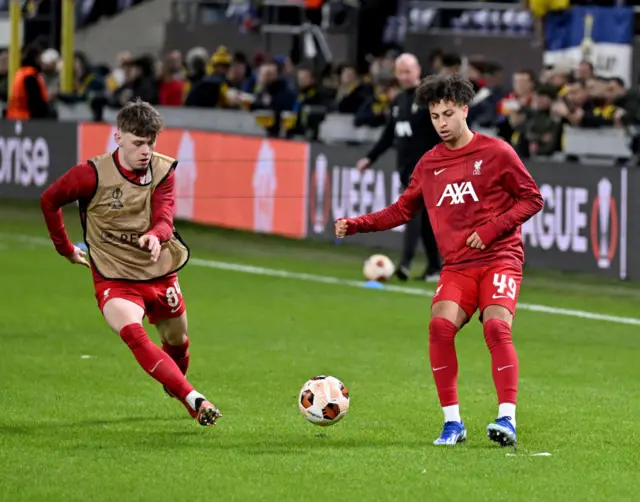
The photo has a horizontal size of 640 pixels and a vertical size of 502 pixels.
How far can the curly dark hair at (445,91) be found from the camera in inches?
331

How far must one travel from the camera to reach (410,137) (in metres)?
16.3

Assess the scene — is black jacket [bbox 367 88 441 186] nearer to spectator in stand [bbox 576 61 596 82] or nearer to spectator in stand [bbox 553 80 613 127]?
spectator in stand [bbox 553 80 613 127]

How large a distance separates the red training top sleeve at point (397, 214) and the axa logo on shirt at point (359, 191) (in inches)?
404

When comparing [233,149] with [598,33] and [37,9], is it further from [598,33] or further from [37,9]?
[37,9]

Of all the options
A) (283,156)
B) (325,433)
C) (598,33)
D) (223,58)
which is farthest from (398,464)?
(223,58)

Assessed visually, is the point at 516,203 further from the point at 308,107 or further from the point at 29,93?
the point at 29,93

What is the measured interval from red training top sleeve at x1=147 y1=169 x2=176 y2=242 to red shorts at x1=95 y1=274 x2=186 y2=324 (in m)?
0.30

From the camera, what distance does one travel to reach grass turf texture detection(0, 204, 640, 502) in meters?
7.61

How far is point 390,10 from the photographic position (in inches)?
1096

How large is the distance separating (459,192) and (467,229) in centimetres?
20

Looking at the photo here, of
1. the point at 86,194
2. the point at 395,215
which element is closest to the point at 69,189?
the point at 86,194

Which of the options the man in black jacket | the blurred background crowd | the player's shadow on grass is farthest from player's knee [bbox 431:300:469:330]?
the blurred background crowd

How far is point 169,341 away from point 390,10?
1890 cm

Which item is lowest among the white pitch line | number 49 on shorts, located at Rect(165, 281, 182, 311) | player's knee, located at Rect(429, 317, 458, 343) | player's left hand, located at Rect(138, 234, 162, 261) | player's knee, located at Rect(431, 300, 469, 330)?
the white pitch line
